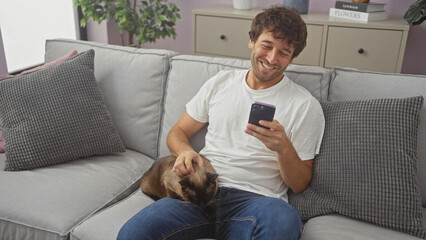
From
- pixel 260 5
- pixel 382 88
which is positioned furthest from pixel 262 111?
pixel 260 5

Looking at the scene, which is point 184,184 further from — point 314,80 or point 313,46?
point 313,46

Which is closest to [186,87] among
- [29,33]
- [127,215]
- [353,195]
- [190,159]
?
[190,159]

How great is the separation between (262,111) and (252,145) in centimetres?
26

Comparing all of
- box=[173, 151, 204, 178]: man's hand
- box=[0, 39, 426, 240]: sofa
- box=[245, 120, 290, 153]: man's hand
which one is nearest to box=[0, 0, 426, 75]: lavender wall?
box=[0, 39, 426, 240]: sofa

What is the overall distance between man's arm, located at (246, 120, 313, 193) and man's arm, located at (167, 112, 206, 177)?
11.2 inches

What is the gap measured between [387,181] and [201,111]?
764 millimetres

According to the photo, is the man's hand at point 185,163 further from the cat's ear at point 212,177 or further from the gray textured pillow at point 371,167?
the gray textured pillow at point 371,167

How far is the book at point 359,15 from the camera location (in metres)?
2.61

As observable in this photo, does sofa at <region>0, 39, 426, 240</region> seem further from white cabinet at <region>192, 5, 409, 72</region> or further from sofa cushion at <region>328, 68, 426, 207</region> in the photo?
white cabinet at <region>192, 5, 409, 72</region>

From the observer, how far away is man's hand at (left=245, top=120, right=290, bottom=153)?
1265 mm

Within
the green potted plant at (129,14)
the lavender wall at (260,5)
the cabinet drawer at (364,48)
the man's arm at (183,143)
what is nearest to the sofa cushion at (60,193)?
the man's arm at (183,143)

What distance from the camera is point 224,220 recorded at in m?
1.36

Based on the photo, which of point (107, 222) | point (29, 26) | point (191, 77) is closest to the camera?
point (107, 222)

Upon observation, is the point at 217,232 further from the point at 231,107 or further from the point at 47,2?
the point at 47,2
